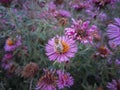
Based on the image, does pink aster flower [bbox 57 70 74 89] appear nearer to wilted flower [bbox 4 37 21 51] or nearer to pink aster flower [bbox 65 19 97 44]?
pink aster flower [bbox 65 19 97 44]

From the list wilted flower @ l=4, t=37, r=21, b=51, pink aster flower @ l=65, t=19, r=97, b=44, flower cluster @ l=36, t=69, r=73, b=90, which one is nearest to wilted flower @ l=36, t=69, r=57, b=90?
flower cluster @ l=36, t=69, r=73, b=90

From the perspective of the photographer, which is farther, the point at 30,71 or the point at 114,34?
the point at 30,71

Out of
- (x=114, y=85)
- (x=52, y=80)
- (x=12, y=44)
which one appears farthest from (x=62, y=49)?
(x=12, y=44)

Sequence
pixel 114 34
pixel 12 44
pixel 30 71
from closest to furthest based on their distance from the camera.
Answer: pixel 114 34, pixel 30 71, pixel 12 44

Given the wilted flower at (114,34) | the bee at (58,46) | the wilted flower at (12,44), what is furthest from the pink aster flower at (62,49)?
the wilted flower at (12,44)

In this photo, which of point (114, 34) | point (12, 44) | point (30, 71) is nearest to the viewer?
point (114, 34)

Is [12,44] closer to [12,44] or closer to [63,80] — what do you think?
[12,44]
